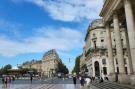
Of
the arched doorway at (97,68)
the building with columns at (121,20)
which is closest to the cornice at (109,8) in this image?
the building with columns at (121,20)

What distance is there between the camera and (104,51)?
8381cm

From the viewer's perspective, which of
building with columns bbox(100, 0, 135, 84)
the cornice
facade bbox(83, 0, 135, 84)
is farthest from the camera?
the cornice

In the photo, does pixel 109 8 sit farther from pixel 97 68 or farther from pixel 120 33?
pixel 97 68

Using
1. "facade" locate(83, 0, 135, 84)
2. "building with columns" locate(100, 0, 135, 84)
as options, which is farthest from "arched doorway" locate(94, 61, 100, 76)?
"building with columns" locate(100, 0, 135, 84)

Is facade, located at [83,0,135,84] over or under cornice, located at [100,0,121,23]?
under

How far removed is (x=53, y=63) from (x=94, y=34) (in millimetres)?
109216

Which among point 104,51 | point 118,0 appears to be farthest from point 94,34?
point 118,0

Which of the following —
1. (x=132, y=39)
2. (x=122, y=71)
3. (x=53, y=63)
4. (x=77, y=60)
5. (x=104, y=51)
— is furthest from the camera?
(x=53, y=63)

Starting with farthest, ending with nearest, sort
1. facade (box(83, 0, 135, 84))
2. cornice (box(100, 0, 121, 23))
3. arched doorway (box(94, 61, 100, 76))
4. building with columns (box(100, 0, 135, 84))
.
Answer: arched doorway (box(94, 61, 100, 76))
cornice (box(100, 0, 121, 23))
facade (box(83, 0, 135, 84))
building with columns (box(100, 0, 135, 84))

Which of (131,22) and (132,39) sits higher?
(131,22)

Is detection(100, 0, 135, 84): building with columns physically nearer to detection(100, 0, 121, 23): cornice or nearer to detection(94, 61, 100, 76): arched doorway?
detection(100, 0, 121, 23): cornice

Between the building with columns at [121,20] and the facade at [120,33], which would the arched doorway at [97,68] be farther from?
the building with columns at [121,20]

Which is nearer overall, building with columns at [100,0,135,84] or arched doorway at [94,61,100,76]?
building with columns at [100,0,135,84]

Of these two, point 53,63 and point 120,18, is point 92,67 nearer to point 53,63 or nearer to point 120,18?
point 120,18
